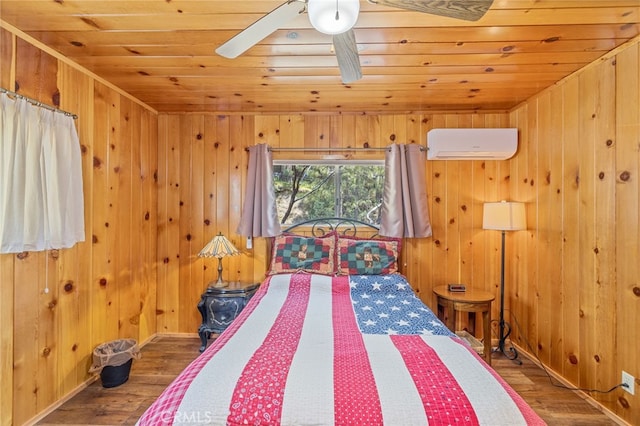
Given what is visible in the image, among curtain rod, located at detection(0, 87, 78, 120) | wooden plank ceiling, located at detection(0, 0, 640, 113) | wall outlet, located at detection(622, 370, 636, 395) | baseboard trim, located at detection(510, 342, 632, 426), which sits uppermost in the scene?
wooden plank ceiling, located at detection(0, 0, 640, 113)

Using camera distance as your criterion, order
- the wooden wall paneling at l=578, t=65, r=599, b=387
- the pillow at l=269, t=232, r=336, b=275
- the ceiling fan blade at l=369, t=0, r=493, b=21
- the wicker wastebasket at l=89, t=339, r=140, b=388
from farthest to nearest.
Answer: the pillow at l=269, t=232, r=336, b=275 → the wicker wastebasket at l=89, t=339, r=140, b=388 → the wooden wall paneling at l=578, t=65, r=599, b=387 → the ceiling fan blade at l=369, t=0, r=493, b=21

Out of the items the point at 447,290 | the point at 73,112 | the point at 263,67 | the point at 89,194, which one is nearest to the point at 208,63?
the point at 263,67

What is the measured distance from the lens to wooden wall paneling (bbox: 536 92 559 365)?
2547 mm

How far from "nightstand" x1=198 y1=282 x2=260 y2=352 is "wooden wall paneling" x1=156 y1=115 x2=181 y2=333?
0.58 meters

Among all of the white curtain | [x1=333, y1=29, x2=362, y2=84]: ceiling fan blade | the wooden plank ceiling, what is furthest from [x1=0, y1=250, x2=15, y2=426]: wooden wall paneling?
[x1=333, y1=29, x2=362, y2=84]: ceiling fan blade

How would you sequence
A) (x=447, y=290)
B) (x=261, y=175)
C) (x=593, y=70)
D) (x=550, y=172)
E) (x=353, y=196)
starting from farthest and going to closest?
(x=353, y=196) < (x=261, y=175) < (x=447, y=290) < (x=550, y=172) < (x=593, y=70)

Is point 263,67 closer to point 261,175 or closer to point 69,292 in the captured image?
point 261,175

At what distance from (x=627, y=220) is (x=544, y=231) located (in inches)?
28.5

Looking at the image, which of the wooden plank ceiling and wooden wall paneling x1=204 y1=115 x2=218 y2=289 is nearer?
the wooden plank ceiling

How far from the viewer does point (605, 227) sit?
6.70ft

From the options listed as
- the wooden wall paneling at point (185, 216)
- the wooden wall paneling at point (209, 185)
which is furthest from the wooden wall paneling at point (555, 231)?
the wooden wall paneling at point (185, 216)

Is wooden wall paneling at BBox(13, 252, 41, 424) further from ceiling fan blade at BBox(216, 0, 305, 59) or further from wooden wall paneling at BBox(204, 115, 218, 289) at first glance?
ceiling fan blade at BBox(216, 0, 305, 59)

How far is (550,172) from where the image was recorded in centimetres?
254

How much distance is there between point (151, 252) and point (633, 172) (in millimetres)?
3966
